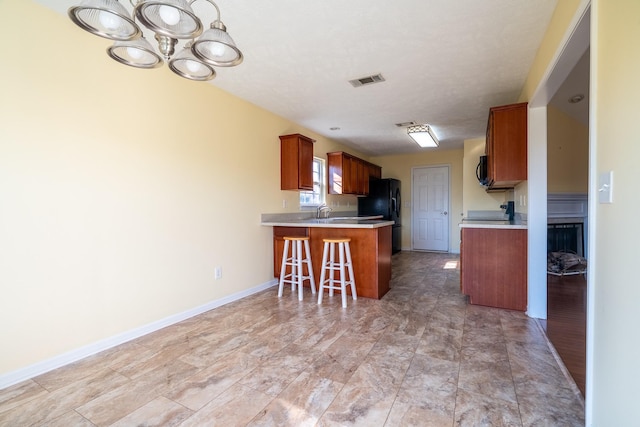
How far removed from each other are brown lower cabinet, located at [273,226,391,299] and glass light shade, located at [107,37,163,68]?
253cm

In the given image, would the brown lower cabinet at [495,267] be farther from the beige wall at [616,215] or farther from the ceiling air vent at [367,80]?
the ceiling air vent at [367,80]

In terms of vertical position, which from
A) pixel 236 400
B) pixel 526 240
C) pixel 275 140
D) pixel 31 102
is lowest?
pixel 236 400

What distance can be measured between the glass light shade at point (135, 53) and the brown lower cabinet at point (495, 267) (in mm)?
3098

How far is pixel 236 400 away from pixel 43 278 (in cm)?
153

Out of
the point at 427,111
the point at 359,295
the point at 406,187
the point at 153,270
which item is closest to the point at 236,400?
the point at 153,270

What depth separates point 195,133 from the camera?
116 inches

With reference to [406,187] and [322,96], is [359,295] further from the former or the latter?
[406,187]

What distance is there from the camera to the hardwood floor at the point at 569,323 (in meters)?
1.89

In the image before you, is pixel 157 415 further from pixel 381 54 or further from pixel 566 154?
pixel 566 154

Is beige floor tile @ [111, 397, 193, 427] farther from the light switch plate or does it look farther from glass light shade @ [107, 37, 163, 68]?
the light switch plate

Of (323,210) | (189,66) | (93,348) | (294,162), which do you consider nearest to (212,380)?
(93,348)

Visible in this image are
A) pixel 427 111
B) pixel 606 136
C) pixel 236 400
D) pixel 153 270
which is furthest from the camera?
pixel 427 111

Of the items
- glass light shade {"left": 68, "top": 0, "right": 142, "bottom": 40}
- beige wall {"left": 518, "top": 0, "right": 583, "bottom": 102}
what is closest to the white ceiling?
beige wall {"left": 518, "top": 0, "right": 583, "bottom": 102}

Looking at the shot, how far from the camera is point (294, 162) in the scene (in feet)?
13.4
